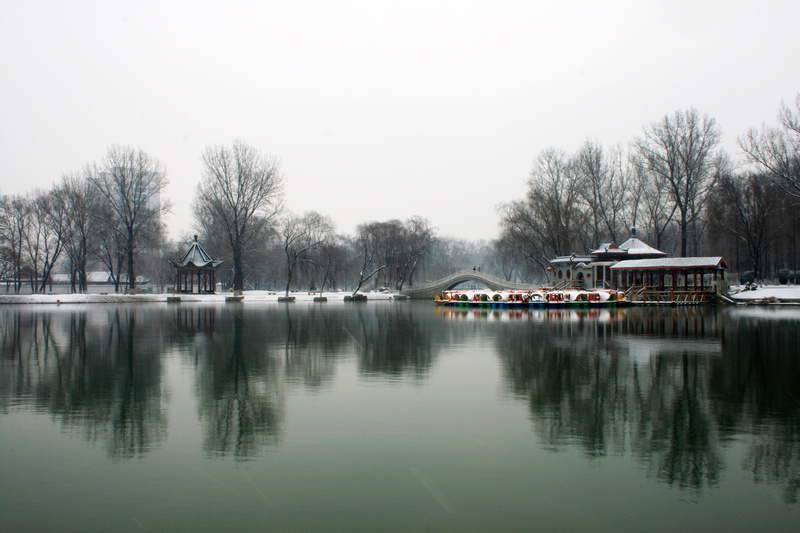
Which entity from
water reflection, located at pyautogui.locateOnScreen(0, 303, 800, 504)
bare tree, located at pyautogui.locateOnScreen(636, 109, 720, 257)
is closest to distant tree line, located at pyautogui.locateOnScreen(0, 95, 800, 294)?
bare tree, located at pyautogui.locateOnScreen(636, 109, 720, 257)

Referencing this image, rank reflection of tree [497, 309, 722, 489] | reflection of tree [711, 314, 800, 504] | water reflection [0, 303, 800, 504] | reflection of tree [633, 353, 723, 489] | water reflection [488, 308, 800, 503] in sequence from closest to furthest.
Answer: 1. reflection of tree [633, 353, 723, 489]
2. reflection of tree [711, 314, 800, 504]
3. water reflection [488, 308, 800, 503]
4. reflection of tree [497, 309, 722, 489]
5. water reflection [0, 303, 800, 504]

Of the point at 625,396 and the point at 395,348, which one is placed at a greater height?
the point at 395,348

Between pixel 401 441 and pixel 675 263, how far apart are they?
141 ft

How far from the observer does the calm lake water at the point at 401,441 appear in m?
5.64

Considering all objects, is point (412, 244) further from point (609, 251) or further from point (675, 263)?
point (675, 263)

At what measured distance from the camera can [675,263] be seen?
46.0 metres

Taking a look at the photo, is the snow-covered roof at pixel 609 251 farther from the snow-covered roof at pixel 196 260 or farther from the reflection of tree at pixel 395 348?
the snow-covered roof at pixel 196 260

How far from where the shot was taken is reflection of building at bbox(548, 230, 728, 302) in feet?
147

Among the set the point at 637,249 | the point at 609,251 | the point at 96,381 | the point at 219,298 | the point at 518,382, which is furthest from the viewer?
the point at 219,298

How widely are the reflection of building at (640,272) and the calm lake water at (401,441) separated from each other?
102 feet

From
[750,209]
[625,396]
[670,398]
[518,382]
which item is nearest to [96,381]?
[518,382]

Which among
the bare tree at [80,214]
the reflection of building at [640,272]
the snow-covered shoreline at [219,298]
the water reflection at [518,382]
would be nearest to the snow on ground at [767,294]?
the snow-covered shoreline at [219,298]

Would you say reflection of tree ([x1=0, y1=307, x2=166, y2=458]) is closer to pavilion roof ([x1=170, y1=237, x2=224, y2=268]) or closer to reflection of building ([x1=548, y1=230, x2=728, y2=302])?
reflection of building ([x1=548, y1=230, x2=728, y2=302])

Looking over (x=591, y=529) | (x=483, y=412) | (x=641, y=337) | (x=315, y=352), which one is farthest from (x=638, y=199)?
(x=591, y=529)
